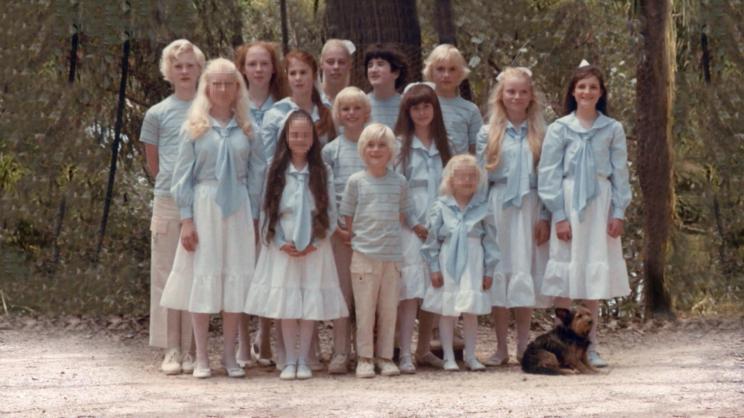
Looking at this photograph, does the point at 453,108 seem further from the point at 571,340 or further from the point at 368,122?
the point at 571,340

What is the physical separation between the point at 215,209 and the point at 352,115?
1057mm

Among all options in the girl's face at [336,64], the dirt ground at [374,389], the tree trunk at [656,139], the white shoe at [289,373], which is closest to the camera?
the dirt ground at [374,389]

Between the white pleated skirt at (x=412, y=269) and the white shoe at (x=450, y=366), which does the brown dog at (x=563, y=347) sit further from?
the white pleated skirt at (x=412, y=269)

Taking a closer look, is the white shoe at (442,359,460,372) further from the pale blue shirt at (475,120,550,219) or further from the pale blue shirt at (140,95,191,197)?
the pale blue shirt at (140,95,191,197)

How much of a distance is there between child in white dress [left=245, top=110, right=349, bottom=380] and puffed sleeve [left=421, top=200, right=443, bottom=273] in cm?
60

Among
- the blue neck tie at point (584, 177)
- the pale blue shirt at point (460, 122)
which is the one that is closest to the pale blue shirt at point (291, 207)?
the pale blue shirt at point (460, 122)

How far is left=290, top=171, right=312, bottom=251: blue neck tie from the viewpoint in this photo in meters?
8.28

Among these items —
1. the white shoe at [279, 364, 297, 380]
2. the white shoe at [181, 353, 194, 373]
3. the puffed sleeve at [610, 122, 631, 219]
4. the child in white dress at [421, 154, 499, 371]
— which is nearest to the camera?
the white shoe at [279, 364, 297, 380]

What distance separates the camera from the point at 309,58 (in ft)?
28.9

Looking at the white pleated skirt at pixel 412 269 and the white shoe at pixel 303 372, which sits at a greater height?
the white pleated skirt at pixel 412 269

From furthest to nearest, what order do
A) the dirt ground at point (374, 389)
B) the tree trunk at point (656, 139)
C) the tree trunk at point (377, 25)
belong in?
the tree trunk at point (656, 139) < the tree trunk at point (377, 25) < the dirt ground at point (374, 389)

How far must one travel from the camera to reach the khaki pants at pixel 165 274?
876cm

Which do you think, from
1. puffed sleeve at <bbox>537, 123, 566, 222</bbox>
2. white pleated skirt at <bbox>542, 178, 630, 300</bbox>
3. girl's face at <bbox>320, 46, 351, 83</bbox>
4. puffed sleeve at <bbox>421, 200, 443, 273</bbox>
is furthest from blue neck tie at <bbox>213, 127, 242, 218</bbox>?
white pleated skirt at <bbox>542, 178, 630, 300</bbox>

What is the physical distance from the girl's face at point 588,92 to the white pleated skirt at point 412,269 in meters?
1.44
